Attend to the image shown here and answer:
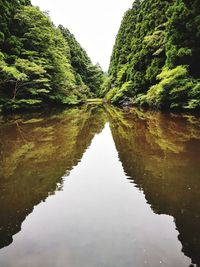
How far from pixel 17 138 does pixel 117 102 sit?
25076 millimetres

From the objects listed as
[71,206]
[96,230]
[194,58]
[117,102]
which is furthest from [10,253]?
[117,102]

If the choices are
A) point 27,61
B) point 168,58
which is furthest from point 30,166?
point 168,58

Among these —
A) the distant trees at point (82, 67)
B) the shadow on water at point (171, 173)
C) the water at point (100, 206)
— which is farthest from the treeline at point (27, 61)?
the distant trees at point (82, 67)

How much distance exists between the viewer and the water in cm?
338

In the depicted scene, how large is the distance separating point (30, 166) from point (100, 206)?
279 cm

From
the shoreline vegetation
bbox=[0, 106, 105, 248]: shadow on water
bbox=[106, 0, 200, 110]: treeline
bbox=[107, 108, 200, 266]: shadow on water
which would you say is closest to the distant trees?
the shoreline vegetation

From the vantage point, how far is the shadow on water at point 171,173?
400 cm

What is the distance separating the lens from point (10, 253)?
11.4ft

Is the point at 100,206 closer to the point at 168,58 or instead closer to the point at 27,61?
the point at 168,58

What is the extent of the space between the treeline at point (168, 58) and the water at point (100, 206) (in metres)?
10.1

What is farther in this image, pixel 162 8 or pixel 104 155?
pixel 162 8

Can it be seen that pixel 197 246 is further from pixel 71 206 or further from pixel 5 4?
pixel 5 4

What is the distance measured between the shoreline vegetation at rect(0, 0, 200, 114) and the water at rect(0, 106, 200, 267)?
1032 centimetres

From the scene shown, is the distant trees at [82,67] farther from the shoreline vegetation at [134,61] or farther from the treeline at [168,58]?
the treeline at [168,58]
